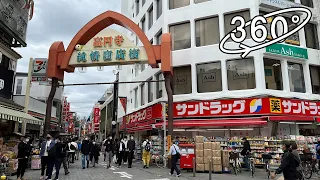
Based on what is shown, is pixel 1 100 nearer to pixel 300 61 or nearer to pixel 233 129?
pixel 233 129

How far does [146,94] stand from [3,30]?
523 inches

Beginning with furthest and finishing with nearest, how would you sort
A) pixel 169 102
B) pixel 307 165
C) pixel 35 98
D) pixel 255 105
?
pixel 35 98 → pixel 255 105 → pixel 169 102 → pixel 307 165

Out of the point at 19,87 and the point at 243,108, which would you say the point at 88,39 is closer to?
the point at 243,108

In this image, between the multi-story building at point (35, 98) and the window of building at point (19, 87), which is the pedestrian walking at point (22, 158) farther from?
the window of building at point (19, 87)

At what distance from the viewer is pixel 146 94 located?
2639 centimetres

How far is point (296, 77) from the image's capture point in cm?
2056

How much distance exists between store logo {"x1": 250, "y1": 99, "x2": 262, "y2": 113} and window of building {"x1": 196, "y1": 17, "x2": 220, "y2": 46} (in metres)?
5.70

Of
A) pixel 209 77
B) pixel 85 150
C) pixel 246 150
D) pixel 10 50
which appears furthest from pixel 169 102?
pixel 10 50

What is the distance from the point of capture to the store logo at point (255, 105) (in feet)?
58.3

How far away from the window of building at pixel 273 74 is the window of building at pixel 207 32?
13.9ft

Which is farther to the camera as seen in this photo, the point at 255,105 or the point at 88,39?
the point at 88,39

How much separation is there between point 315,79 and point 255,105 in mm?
7153

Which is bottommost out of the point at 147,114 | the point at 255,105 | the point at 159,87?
the point at 147,114

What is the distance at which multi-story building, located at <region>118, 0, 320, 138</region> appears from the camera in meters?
18.2
